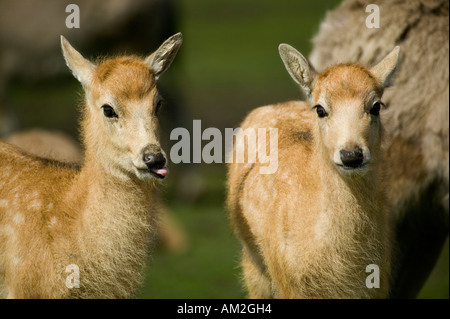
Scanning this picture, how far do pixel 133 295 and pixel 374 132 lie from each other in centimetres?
241

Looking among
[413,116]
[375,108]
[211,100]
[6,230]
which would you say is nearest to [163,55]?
[375,108]

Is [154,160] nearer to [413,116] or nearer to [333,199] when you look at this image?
[333,199]

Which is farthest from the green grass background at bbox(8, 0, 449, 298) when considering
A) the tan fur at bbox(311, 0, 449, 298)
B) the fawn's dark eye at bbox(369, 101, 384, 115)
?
the fawn's dark eye at bbox(369, 101, 384, 115)

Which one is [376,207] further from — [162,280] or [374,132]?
[162,280]

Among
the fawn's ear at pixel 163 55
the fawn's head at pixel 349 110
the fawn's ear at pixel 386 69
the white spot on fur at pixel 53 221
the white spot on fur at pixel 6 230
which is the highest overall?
the fawn's ear at pixel 163 55

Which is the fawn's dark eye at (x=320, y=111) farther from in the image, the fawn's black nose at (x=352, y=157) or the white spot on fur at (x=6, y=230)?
the white spot on fur at (x=6, y=230)

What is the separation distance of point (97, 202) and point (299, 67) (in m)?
2.07

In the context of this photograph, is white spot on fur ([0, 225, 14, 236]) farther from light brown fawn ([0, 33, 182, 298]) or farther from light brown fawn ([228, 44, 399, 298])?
light brown fawn ([228, 44, 399, 298])

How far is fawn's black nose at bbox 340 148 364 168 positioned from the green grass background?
2021mm

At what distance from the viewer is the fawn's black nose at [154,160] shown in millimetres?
7156

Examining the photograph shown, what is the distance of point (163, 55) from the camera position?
7867 millimetres

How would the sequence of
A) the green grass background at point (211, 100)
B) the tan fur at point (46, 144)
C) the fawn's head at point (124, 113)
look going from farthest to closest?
the green grass background at point (211, 100)
the tan fur at point (46, 144)
the fawn's head at point (124, 113)

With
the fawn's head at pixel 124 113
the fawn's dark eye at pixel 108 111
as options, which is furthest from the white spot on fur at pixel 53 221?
the fawn's dark eye at pixel 108 111

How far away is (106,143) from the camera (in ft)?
25.0
